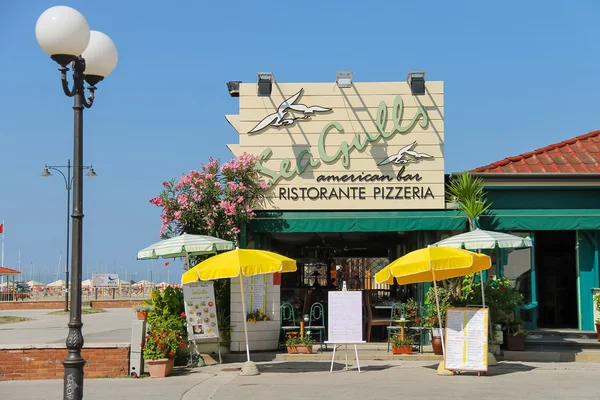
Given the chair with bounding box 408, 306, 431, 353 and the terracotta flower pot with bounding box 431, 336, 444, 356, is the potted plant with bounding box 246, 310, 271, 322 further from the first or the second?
the terracotta flower pot with bounding box 431, 336, 444, 356

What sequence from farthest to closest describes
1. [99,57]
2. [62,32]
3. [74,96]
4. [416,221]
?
[416,221], [99,57], [74,96], [62,32]

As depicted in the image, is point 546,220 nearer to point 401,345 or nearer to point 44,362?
point 401,345

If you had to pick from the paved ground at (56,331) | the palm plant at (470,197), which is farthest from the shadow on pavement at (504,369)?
the paved ground at (56,331)

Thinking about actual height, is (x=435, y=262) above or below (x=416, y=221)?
below

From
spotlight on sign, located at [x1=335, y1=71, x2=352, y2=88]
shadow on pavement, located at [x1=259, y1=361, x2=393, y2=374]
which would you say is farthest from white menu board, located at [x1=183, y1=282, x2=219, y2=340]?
spotlight on sign, located at [x1=335, y1=71, x2=352, y2=88]

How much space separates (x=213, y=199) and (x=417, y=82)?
4999 mm

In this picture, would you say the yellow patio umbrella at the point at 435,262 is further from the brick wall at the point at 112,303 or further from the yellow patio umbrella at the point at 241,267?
the brick wall at the point at 112,303

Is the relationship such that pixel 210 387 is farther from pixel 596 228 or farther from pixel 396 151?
pixel 596 228

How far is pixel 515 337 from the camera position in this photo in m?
15.3

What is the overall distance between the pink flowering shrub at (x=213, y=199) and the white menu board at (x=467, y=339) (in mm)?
4932

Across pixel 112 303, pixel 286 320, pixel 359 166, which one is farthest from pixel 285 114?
pixel 112 303

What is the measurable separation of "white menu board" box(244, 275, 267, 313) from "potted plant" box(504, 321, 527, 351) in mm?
4980

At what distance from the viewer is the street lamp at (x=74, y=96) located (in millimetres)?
7938

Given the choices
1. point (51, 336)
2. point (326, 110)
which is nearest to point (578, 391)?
point (326, 110)
